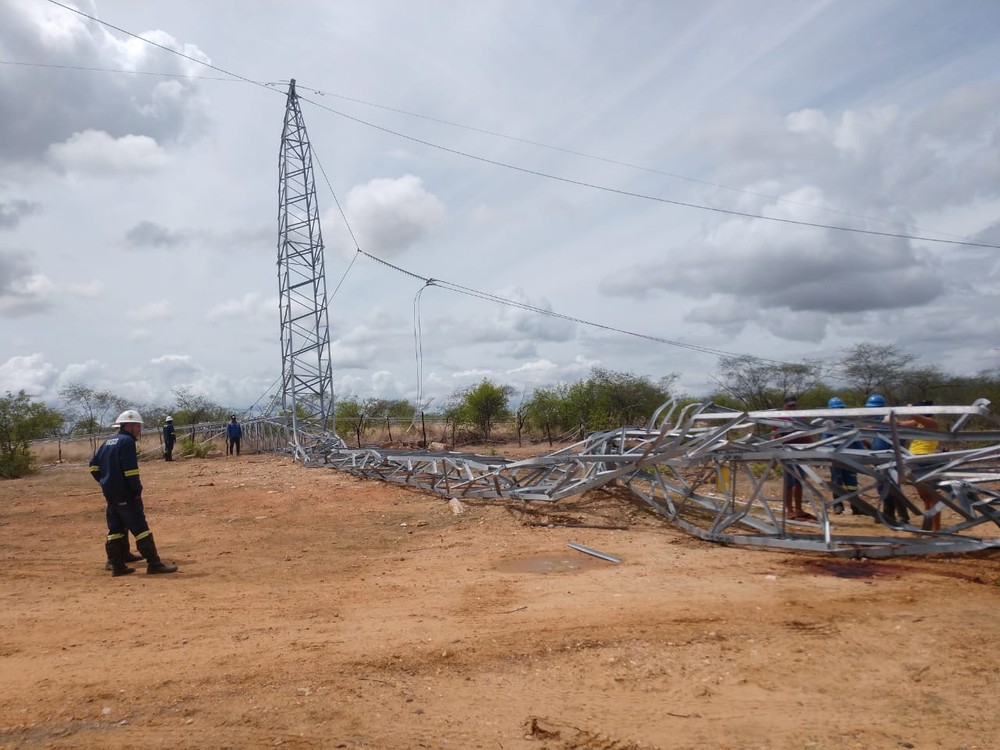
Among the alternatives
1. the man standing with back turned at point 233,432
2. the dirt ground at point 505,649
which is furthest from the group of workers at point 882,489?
the man standing with back turned at point 233,432

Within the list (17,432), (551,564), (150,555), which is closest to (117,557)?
(150,555)

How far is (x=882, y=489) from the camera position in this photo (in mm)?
8258

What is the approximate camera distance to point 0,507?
14.5 metres

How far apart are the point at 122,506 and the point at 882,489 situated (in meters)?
8.73

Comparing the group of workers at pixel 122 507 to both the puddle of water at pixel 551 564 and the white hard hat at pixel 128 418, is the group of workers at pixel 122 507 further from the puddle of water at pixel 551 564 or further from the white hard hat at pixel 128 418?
the puddle of water at pixel 551 564

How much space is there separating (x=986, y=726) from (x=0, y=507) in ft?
55.1

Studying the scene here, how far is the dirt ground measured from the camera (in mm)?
3789

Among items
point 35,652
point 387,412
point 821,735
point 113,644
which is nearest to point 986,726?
point 821,735

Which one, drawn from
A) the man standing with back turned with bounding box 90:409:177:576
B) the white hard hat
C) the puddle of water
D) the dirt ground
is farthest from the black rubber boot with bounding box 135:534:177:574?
the puddle of water

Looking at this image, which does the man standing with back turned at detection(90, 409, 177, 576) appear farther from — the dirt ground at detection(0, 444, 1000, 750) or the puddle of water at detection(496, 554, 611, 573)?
the puddle of water at detection(496, 554, 611, 573)

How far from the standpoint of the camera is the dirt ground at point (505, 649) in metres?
3.79

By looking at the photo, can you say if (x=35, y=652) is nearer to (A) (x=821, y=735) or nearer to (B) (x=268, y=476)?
(A) (x=821, y=735)

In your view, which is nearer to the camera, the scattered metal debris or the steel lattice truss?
the steel lattice truss

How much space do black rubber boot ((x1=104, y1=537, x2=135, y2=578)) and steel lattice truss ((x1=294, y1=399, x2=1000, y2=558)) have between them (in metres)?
5.47
